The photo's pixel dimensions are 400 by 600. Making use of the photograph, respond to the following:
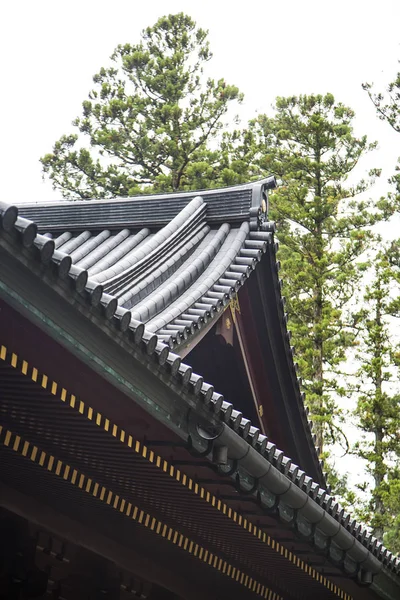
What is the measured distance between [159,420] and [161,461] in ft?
1.63

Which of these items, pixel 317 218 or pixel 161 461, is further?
pixel 317 218

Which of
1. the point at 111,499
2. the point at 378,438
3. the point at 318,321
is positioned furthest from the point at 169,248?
the point at 378,438

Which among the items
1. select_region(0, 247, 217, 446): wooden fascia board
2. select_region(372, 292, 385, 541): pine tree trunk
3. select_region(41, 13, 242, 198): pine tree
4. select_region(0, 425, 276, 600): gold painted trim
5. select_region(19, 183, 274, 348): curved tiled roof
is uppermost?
select_region(41, 13, 242, 198): pine tree

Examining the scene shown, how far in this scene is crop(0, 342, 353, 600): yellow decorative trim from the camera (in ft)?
14.6

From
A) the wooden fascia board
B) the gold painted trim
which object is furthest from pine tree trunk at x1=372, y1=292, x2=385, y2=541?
the wooden fascia board

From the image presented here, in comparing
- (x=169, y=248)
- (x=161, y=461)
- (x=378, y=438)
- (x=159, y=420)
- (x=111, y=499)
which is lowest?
(x=111, y=499)

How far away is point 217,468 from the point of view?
6195mm

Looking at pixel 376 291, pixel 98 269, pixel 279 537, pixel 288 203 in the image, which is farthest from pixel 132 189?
pixel 279 537

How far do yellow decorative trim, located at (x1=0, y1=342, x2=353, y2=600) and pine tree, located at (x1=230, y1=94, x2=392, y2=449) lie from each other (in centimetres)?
1362

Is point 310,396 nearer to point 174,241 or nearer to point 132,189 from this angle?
point 132,189

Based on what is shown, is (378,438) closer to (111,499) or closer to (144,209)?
(144,209)

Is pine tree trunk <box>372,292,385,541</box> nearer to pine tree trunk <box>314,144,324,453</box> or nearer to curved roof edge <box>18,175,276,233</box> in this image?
pine tree trunk <box>314,144,324,453</box>

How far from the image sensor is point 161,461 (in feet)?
19.6

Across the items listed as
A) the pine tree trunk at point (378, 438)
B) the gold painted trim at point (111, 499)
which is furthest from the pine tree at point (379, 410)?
the gold painted trim at point (111, 499)
